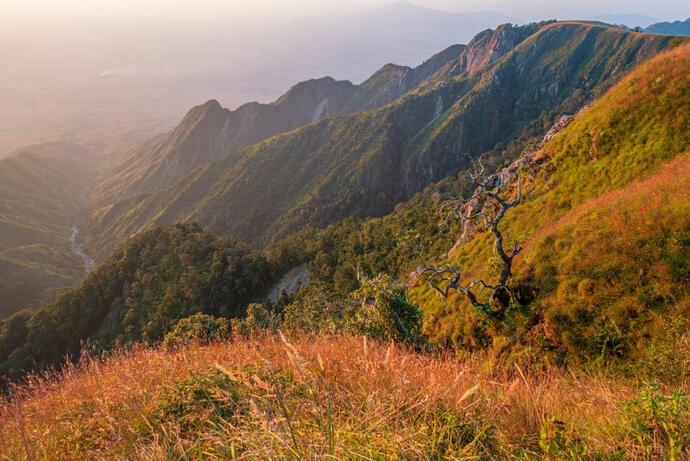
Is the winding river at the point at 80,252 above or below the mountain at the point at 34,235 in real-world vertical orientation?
below

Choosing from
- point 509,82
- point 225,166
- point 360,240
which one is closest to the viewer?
point 360,240

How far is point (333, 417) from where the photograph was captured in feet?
9.63

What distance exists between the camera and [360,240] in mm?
46656

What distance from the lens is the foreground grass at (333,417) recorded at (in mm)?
2459

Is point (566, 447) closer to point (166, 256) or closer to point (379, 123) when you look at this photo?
point (166, 256)

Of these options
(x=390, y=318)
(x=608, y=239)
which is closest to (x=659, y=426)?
(x=390, y=318)

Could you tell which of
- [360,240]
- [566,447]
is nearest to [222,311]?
[360,240]

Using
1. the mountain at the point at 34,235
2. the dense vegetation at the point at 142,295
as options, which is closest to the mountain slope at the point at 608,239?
the dense vegetation at the point at 142,295

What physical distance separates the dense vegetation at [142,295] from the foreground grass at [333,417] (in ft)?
137

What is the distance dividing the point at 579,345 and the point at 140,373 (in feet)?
37.7

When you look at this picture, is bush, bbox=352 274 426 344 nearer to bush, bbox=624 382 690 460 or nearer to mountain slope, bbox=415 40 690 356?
mountain slope, bbox=415 40 690 356

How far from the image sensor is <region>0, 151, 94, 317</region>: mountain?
293 ft

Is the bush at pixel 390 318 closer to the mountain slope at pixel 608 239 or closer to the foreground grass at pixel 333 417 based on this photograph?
the mountain slope at pixel 608 239

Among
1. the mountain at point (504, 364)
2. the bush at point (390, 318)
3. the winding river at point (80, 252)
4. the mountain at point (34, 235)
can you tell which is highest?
the mountain at point (504, 364)
